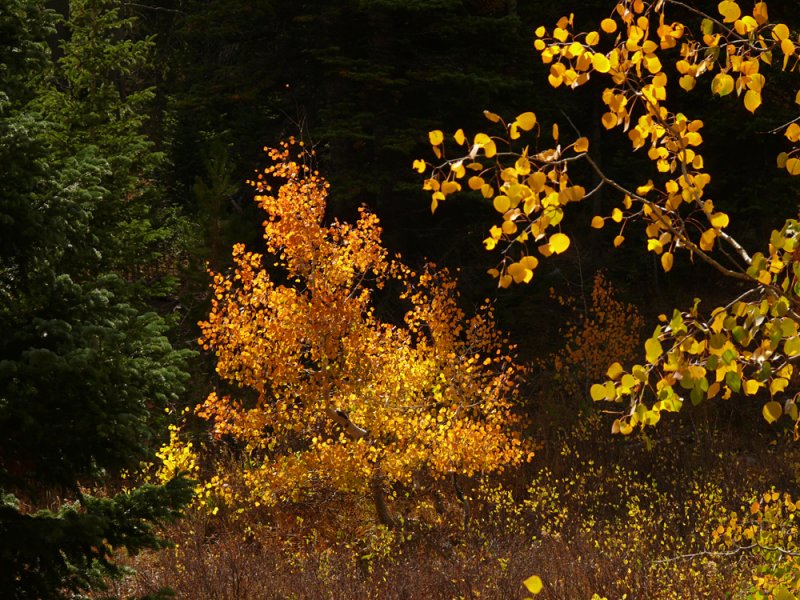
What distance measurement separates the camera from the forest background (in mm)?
5027

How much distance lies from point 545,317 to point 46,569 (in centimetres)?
1347

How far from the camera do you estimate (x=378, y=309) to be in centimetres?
1562

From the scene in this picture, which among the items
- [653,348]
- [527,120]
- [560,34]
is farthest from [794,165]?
[527,120]

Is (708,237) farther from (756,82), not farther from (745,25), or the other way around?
(745,25)

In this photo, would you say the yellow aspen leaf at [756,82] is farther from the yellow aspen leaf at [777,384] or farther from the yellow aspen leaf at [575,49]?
the yellow aspen leaf at [777,384]

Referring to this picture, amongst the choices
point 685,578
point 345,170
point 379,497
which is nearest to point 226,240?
point 345,170

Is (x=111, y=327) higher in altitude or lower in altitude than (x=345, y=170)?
higher

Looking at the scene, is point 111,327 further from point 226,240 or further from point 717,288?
point 717,288

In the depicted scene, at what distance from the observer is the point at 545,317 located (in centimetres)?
1764

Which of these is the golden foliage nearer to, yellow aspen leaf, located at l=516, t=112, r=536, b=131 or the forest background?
the forest background

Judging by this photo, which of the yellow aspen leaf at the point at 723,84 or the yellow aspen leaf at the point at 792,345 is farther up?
the yellow aspen leaf at the point at 723,84

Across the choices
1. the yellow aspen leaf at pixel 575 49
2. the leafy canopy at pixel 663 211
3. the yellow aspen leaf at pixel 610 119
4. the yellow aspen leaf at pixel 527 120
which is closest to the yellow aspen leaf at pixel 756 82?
the leafy canopy at pixel 663 211

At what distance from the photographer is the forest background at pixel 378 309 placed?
198 inches

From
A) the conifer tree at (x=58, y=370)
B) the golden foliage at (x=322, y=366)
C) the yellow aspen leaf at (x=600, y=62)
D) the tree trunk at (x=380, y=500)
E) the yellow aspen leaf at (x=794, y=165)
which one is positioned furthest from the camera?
the tree trunk at (x=380, y=500)
